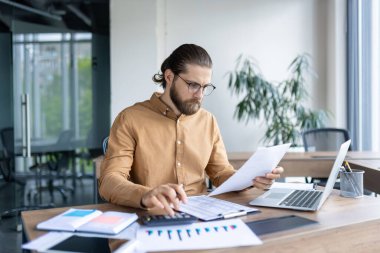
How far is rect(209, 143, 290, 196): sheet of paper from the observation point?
4.79ft

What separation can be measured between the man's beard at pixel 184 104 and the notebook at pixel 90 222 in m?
0.68

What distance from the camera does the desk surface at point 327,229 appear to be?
111cm

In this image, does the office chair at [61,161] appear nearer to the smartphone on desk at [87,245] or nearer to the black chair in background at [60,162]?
the black chair in background at [60,162]

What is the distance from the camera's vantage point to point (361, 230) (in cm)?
126

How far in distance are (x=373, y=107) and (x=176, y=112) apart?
11.5ft

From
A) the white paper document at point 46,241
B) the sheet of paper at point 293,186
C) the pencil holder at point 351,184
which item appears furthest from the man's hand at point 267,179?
the white paper document at point 46,241

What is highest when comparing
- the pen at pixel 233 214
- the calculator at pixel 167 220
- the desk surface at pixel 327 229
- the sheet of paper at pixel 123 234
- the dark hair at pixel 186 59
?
the dark hair at pixel 186 59

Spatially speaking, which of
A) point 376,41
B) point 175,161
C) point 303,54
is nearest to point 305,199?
point 175,161

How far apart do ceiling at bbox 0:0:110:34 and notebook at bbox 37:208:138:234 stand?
144 inches

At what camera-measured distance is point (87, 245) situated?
109 centimetres

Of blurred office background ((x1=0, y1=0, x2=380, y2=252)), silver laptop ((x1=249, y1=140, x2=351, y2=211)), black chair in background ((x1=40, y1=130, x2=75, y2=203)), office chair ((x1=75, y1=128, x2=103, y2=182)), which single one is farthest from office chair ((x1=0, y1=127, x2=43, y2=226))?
silver laptop ((x1=249, y1=140, x2=351, y2=211))

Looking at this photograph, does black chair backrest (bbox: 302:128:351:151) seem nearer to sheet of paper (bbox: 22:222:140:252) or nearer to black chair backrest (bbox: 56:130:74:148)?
black chair backrest (bbox: 56:130:74:148)

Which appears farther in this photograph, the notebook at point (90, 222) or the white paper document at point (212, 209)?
the white paper document at point (212, 209)

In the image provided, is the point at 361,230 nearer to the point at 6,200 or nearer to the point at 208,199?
the point at 208,199
